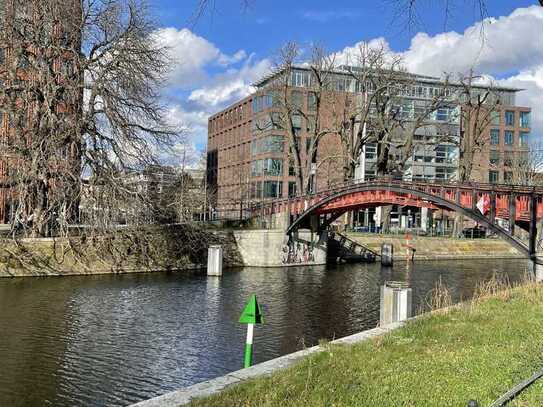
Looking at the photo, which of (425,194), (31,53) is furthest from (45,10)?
(425,194)

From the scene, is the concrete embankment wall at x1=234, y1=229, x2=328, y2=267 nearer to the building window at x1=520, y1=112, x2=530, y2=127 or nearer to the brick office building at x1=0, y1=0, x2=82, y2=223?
the brick office building at x1=0, y1=0, x2=82, y2=223

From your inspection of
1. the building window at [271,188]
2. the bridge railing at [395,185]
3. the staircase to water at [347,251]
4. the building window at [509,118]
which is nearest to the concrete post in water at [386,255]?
the staircase to water at [347,251]

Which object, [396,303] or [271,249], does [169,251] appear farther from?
[396,303]

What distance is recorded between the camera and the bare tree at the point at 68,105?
25.2 meters

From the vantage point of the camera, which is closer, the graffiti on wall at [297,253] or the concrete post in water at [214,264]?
the concrete post in water at [214,264]

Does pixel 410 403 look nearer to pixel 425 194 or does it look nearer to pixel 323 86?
pixel 425 194

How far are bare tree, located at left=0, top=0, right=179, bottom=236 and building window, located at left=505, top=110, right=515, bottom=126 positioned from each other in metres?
70.3

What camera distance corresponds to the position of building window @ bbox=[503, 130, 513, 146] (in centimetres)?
8494

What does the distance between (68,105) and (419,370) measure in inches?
883

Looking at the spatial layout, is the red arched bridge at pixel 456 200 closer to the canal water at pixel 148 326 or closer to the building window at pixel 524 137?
the canal water at pixel 148 326

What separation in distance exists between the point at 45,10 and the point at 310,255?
75.5 feet

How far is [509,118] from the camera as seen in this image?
8588 cm

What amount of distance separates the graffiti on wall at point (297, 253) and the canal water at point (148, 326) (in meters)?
7.05

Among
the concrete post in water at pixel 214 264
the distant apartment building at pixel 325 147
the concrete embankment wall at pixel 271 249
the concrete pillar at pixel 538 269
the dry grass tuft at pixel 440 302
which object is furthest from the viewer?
the distant apartment building at pixel 325 147
